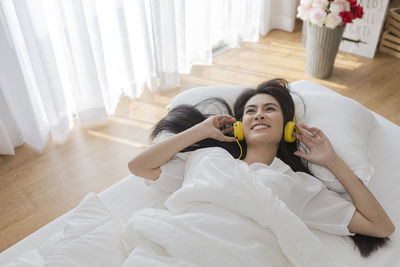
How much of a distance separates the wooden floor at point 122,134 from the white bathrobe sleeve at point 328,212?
109cm

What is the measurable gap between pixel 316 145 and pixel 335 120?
0.21 meters

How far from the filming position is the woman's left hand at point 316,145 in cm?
136

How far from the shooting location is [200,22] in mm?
2828

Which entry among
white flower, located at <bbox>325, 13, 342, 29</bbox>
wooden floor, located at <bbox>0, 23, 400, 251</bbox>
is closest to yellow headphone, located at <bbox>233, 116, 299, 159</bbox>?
wooden floor, located at <bbox>0, 23, 400, 251</bbox>

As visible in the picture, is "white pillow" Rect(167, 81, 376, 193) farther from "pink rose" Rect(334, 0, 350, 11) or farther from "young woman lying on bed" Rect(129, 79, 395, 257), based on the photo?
Result: "pink rose" Rect(334, 0, 350, 11)

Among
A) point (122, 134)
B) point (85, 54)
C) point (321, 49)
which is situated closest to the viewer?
point (85, 54)

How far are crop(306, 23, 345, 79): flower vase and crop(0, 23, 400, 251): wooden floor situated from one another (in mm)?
87

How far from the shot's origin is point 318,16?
247 cm

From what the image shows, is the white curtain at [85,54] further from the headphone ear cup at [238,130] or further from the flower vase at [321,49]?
the headphone ear cup at [238,130]

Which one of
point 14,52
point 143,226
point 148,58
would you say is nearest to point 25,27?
point 14,52

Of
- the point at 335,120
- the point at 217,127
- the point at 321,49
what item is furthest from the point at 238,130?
the point at 321,49

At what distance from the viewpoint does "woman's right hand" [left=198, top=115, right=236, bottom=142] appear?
1.46 meters

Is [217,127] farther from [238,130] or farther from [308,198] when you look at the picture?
[308,198]

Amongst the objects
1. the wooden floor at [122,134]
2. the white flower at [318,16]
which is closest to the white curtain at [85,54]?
the wooden floor at [122,134]
